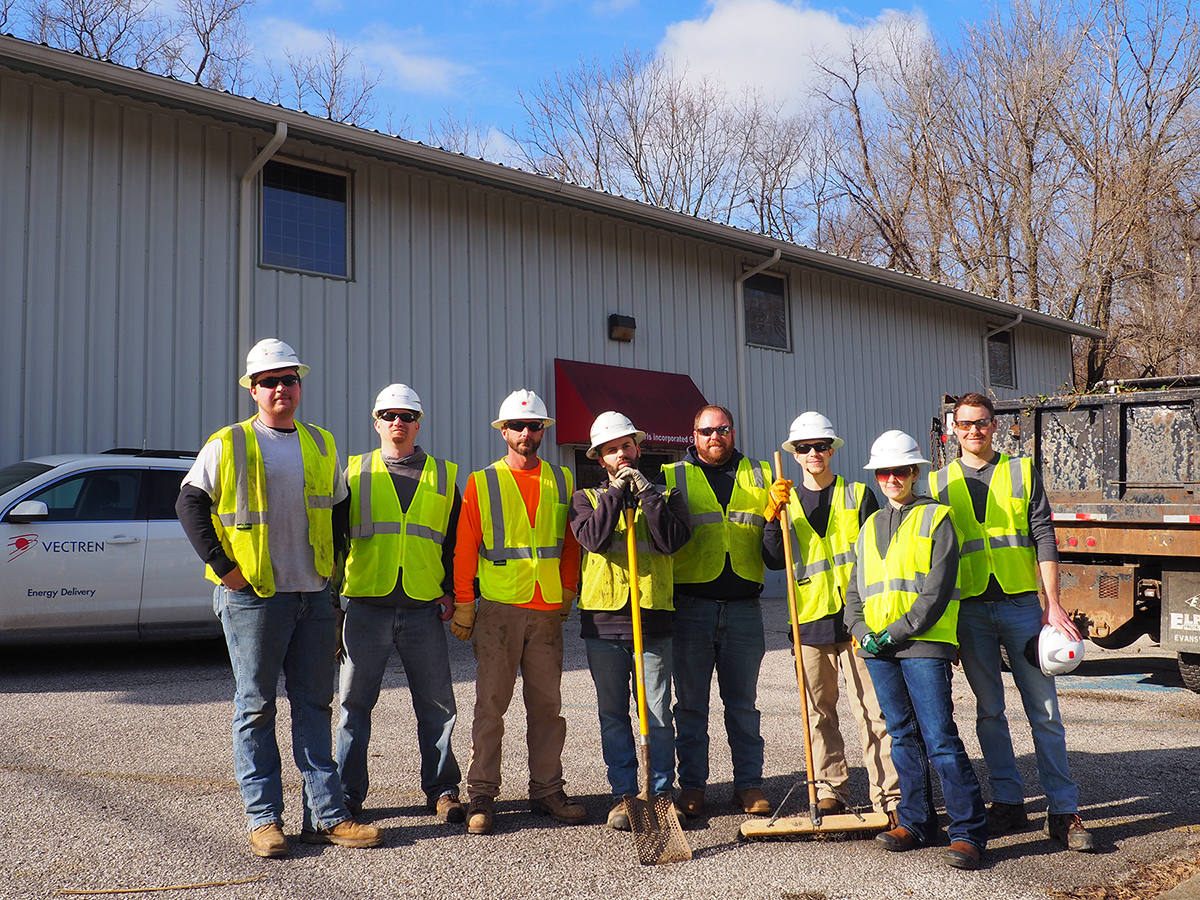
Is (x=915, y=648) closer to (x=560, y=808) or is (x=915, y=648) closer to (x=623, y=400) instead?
(x=560, y=808)

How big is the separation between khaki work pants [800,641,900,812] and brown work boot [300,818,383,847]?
2034 millimetres

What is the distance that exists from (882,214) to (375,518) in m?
28.4

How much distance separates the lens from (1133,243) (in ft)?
85.7

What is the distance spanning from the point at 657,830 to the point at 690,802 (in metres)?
0.50

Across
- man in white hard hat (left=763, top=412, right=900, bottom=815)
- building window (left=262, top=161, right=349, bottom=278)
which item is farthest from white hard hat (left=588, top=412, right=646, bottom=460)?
building window (left=262, top=161, right=349, bottom=278)

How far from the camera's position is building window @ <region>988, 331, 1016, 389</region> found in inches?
806

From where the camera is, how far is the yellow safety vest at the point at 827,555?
485cm

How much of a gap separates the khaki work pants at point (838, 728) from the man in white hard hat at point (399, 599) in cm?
175

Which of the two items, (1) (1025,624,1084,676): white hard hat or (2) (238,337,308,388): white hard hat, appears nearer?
(1) (1025,624,1084,676): white hard hat

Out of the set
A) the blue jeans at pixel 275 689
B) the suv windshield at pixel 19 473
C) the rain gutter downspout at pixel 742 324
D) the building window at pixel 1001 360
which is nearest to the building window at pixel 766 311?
the rain gutter downspout at pixel 742 324

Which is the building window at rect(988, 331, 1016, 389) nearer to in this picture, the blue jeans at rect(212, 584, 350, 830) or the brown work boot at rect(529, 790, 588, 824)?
the brown work boot at rect(529, 790, 588, 824)

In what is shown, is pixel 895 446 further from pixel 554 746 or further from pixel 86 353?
pixel 86 353

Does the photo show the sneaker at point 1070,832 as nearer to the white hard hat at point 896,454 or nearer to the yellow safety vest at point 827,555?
the yellow safety vest at point 827,555

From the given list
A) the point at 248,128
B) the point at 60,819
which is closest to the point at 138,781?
the point at 60,819
